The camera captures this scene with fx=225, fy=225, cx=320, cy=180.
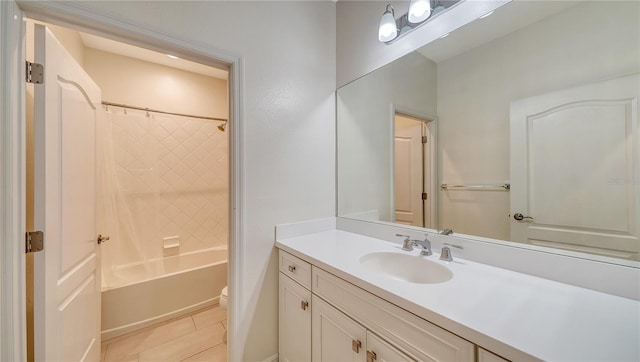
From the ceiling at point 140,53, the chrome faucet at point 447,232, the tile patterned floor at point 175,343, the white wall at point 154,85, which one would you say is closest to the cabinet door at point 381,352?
the chrome faucet at point 447,232

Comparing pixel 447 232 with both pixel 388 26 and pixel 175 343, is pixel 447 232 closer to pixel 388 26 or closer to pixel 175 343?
pixel 388 26

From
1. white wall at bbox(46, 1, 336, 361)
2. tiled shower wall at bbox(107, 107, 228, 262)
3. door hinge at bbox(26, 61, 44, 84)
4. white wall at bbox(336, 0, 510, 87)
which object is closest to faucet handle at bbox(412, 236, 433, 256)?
white wall at bbox(46, 1, 336, 361)

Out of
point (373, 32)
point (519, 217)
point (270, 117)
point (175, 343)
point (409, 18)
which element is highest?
point (373, 32)

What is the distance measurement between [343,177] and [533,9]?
1.32 m

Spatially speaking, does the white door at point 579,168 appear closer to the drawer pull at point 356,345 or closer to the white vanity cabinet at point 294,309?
the drawer pull at point 356,345

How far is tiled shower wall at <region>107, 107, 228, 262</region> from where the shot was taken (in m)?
2.31

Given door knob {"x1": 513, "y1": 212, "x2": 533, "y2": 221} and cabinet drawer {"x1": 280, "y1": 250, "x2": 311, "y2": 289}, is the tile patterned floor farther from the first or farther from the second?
door knob {"x1": 513, "y1": 212, "x2": 533, "y2": 221}

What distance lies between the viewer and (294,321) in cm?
131

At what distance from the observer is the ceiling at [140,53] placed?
2027mm

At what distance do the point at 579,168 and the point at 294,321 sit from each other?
1.50 metres

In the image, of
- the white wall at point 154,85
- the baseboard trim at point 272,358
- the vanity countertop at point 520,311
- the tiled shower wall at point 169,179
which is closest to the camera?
the vanity countertop at point 520,311

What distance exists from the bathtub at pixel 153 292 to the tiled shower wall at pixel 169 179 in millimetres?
148

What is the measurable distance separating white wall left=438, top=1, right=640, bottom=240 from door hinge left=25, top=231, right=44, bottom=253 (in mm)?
1874

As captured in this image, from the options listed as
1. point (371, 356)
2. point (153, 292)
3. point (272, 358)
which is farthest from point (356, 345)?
point (153, 292)
